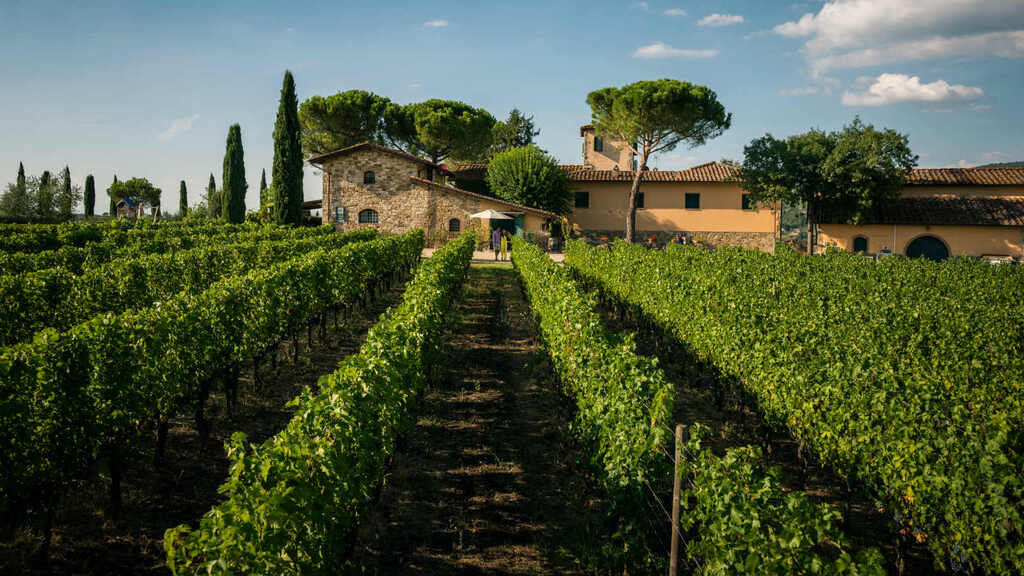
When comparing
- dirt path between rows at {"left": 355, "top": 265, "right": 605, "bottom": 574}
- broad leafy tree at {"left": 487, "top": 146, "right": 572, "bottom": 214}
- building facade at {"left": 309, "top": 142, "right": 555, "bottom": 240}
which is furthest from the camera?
broad leafy tree at {"left": 487, "top": 146, "right": 572, "bottom": 214}

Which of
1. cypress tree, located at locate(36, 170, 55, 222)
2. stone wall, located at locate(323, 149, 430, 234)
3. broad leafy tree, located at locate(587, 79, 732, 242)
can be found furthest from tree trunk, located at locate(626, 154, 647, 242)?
cypress tree, located at locate(36, 170, 55, 222)

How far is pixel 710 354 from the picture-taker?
27.7 ft

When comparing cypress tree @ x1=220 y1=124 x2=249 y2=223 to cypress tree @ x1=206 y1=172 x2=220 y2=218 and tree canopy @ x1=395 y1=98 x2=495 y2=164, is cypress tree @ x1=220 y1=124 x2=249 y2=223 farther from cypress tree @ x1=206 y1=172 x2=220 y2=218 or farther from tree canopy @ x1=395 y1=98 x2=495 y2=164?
cypress tree @ x1=206 y1=172 x2=220 y2=218

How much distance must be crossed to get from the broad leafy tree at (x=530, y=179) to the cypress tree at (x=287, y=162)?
1149cm

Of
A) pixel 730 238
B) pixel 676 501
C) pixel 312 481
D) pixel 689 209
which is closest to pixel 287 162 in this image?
pixel 689 209

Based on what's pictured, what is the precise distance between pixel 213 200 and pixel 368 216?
1265 inches

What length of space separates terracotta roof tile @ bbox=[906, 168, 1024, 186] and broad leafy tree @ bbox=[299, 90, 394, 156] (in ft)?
118

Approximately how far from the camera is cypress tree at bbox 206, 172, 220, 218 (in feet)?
184

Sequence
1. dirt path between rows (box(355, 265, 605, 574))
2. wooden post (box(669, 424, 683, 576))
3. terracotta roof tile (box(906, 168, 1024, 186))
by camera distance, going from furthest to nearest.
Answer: terracotta roof tile (box(906, 168, 1024, 186)), dirt path between rows (box(355, 265, 605, 574)), wooden post (box(669, 424, 683, 576))

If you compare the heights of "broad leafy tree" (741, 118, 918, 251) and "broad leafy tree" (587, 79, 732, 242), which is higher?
"broad leafy tree" (587, 79, 732, 242)

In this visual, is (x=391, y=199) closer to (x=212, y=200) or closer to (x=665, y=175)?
(x=665, y=175)

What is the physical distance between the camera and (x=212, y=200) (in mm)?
57188

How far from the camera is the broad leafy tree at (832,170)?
29078 mm

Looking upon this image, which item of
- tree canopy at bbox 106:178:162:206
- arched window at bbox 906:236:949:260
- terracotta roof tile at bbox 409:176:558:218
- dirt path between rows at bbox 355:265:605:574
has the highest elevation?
tree canopy at bbox 106:178:162:206
